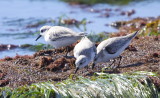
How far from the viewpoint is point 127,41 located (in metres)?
9.95

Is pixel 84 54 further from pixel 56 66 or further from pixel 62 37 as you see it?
pixel 62 37

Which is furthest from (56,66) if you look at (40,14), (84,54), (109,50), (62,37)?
(40,14)

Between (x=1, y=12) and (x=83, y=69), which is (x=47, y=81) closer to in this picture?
(x=83, y=69)

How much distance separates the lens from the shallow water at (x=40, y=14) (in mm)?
16719

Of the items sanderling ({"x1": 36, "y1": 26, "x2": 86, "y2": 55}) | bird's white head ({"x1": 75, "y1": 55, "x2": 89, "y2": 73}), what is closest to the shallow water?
sanderling ({"x1": 36, "y1": 26, "x2": 86, "y2": 55})

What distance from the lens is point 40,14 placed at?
2141cm

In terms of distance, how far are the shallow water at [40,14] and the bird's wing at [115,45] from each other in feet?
16.3

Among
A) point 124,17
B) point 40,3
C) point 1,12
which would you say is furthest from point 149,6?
point 1,12

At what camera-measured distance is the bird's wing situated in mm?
9625

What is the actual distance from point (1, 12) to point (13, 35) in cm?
519

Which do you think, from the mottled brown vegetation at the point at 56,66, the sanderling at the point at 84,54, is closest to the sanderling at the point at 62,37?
the mottled brown vegetation at the point at 56,66

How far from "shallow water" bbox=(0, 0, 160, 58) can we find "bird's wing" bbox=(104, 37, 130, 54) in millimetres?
4959

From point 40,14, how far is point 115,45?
12.3m

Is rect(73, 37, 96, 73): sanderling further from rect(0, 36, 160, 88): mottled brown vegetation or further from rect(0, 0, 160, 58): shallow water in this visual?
rect(0, 0, 160, 58): shallow water
